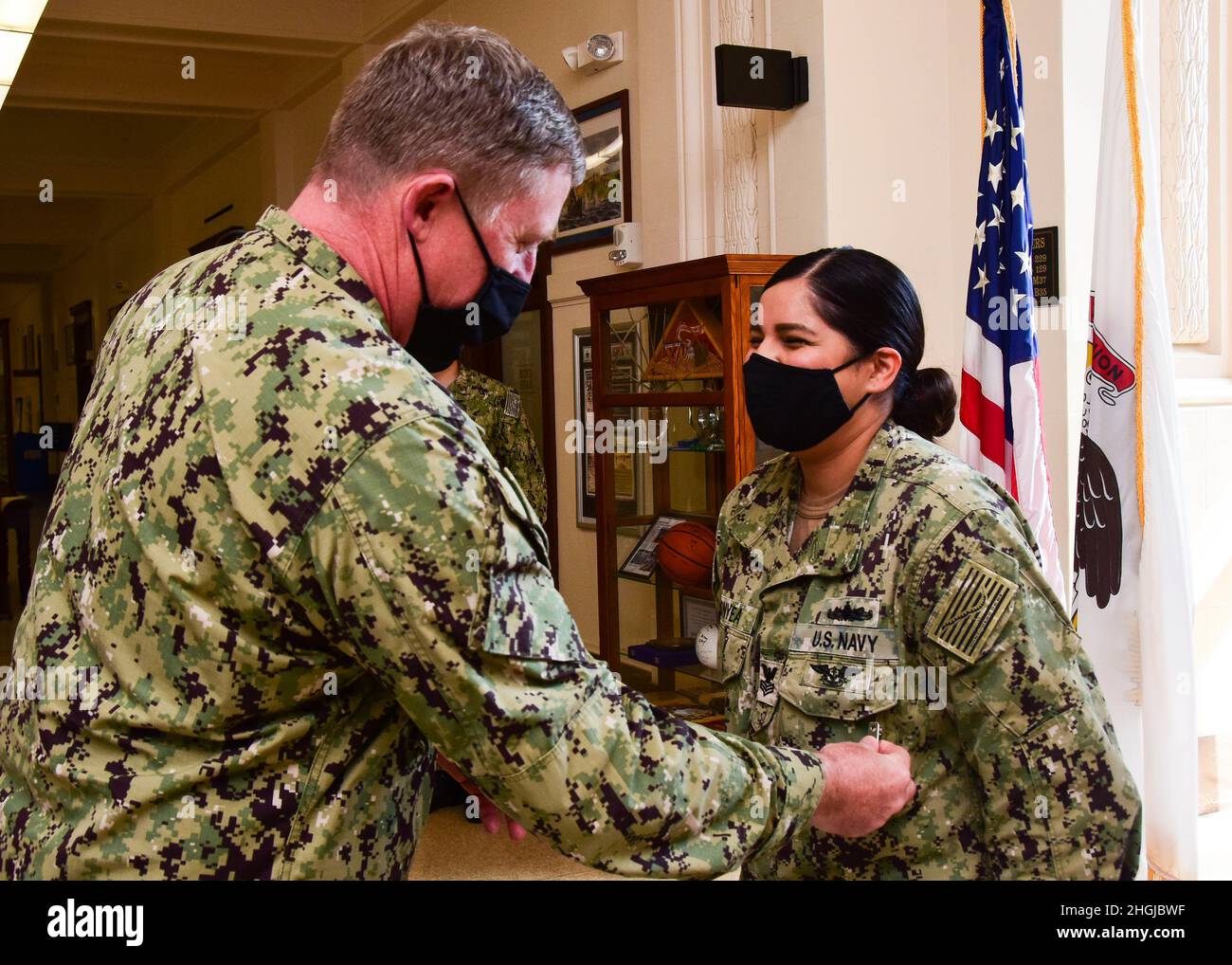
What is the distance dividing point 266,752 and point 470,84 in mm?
684

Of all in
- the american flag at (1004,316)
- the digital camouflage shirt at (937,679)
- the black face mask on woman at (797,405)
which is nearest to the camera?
the digital camouflage shirt at (937,679)

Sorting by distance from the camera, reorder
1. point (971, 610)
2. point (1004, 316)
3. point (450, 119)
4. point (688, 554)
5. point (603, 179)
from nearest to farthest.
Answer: point (450, 119)
point (971, 610)
point (1004, 316)
point (688, 554)
point (603, 179)

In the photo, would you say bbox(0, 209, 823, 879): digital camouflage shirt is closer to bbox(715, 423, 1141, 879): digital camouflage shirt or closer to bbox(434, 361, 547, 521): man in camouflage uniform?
bbox(715, 423, 1141, 879): digital camouflage shirt

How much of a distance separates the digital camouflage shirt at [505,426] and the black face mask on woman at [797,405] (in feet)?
8.51

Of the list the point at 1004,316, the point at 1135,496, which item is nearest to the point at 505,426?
the point at 1004,316

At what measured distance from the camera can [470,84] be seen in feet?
3.67

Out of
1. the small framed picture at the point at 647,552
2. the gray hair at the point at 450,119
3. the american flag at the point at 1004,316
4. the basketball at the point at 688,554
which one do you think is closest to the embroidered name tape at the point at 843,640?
the gray hair at the point at 450,119

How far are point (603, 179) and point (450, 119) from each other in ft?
12.9

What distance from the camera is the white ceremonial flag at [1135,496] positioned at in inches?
103

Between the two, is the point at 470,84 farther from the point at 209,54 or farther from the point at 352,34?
the point at 209,54

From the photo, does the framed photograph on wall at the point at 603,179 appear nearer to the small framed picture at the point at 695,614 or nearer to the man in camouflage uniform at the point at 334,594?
the small framed picture at the point at 695,614

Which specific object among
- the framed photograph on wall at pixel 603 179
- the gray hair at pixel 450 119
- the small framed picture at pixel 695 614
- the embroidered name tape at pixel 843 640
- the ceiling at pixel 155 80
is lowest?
the small framed picture at pixel 695 614

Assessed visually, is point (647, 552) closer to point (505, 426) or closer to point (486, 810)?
point (505, 426)

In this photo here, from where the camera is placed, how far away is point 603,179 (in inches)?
194
